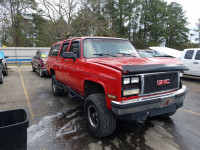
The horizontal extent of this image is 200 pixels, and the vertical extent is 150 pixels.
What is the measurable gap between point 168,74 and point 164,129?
1.32 meters

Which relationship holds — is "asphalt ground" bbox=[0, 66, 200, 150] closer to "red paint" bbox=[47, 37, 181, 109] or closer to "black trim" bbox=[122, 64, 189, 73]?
"red paint" bbox=[47, 37, 181, 109]

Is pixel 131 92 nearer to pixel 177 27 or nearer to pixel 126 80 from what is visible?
pixel 126 80

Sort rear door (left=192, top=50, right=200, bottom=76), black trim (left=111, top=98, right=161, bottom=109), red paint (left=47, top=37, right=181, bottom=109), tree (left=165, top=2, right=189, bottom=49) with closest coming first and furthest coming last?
1. black trim (left=111, top=98, right=161, bottom=109)
2. red paint (left=47, top=37, right=181, bottom=109)
3. rear door (left=192, top=50, right=200, bottom=76)
4. tree (left=165, top=2, right=189, bottom=49)

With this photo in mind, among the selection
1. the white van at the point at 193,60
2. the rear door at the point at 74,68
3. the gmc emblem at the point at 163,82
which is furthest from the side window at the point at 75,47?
the white van at the point at 193,60

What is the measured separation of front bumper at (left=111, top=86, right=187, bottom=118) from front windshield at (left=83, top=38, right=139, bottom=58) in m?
1.43

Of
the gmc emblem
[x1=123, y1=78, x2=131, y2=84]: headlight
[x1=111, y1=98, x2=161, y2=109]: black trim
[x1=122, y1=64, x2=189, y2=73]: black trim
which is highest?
[x1=122, y1=64, x2=189, y2=73]: black trim

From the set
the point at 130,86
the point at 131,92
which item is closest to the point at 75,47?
the point at 130,86

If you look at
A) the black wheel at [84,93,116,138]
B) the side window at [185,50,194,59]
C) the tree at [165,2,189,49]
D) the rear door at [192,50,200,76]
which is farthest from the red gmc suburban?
the tree at [165,2,189,49]

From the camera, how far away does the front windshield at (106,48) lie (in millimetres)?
3652

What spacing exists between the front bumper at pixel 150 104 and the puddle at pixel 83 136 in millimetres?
640

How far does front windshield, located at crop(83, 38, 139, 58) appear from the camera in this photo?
144 inches

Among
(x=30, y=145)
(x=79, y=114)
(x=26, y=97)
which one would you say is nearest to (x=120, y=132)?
(x=79, y=114)

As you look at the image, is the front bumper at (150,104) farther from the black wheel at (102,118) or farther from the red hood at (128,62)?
the red hood at (128,62)

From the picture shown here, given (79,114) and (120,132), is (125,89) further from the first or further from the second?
(79,114)
